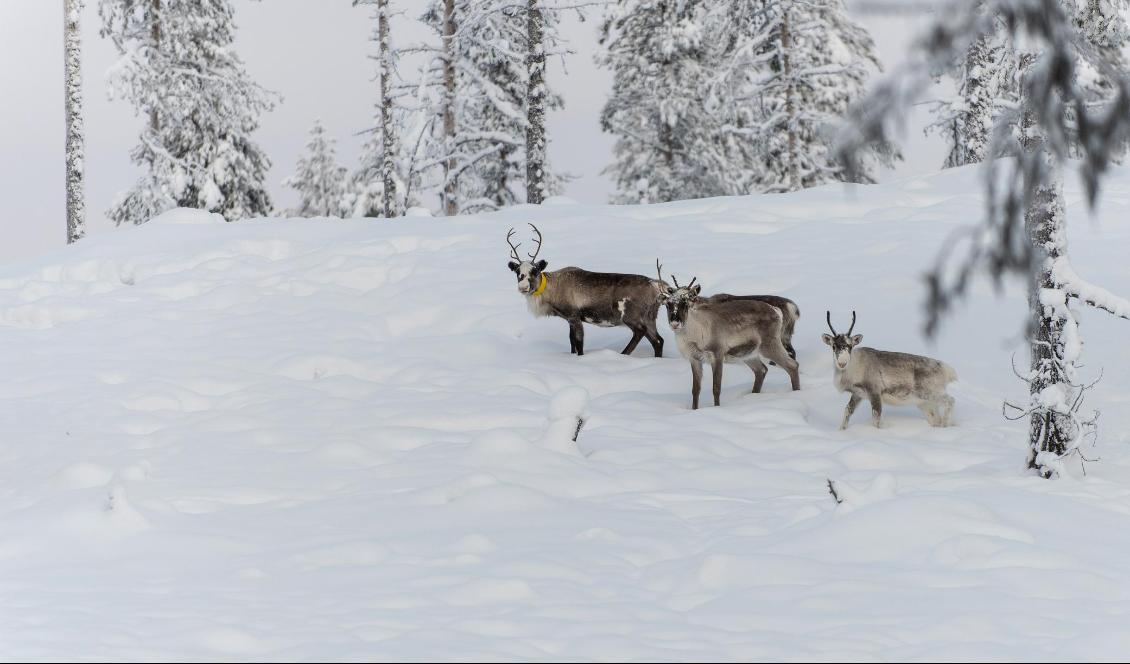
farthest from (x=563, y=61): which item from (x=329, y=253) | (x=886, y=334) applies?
(x=886, y=334)

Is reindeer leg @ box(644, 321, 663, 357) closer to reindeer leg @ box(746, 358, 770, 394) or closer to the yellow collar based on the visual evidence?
the yellow collar

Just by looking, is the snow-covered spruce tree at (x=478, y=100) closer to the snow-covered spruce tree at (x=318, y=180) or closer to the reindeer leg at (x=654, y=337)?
the reindeer leg at (x=654, y=337)

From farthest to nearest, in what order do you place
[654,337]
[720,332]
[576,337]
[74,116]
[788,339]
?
[74,116] < [576,337] < [654,337] < [788,339] < [720,332]

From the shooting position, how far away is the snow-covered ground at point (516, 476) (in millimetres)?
4871

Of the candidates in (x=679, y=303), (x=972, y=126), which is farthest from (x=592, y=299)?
(x=972, y=126)

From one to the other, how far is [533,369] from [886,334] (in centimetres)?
386

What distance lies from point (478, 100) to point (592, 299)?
14.9 m

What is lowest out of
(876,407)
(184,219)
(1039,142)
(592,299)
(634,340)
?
(876,407)

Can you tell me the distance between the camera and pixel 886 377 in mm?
8727

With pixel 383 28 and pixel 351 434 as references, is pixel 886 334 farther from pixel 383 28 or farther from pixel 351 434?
pixel 383 28

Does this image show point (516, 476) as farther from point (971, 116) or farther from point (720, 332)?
point (971, 116)

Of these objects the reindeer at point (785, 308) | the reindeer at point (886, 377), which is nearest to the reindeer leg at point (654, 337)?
the reindeer at point (785, 308)

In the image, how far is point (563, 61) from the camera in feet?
68.4

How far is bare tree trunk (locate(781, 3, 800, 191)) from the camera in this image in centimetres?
2544
